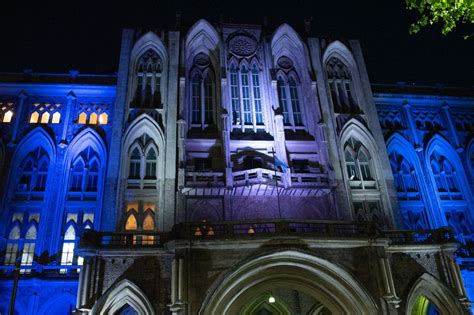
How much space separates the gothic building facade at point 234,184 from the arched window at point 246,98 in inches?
5.7

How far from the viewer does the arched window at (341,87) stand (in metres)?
35.5

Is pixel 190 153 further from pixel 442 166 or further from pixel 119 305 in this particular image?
pixel 442 166

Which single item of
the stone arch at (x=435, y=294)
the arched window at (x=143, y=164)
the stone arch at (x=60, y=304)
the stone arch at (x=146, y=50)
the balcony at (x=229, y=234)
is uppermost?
the stone arch at (x=146, y=50)

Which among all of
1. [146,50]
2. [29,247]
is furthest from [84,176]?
[146,50]

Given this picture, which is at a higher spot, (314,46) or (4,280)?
(314,46)

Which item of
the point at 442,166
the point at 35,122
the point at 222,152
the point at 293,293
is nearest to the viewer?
the point at 293,293

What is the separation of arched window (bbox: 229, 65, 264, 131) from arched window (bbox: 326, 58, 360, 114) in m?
6.66

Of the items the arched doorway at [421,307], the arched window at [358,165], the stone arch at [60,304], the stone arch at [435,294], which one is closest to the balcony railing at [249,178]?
the arched window at [358,165]

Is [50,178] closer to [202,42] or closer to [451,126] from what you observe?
Answer: [202,42]

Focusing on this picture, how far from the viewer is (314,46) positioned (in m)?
36.9

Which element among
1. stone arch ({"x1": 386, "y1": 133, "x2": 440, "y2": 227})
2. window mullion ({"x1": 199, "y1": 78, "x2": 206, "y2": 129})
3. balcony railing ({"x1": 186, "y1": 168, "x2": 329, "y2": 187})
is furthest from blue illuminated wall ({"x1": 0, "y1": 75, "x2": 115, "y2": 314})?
stone arch ({"x1": 386, "y1": 133, "x2": 440, "y2": 227})

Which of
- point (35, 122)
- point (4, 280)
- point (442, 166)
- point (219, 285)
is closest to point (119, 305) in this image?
point (219, 285)

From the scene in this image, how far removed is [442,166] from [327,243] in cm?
1955

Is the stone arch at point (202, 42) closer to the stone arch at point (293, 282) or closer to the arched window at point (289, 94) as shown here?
the arched window at point (289, 94)
